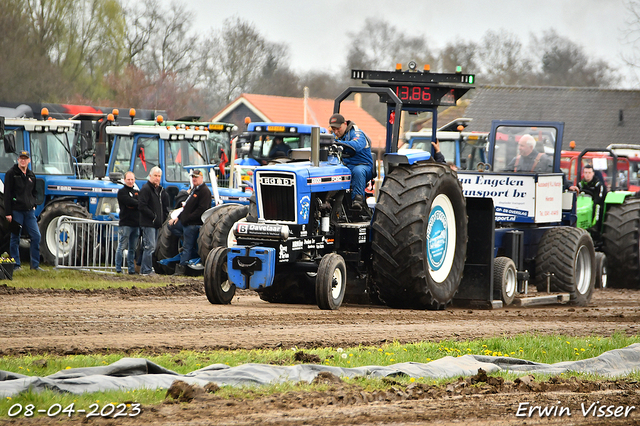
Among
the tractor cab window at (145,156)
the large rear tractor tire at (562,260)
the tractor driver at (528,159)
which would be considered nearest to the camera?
the large rear tractor tire at (562,260)

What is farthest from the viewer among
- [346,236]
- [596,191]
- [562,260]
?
[596,191]

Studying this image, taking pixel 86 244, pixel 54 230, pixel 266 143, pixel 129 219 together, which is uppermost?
pixel 266 143

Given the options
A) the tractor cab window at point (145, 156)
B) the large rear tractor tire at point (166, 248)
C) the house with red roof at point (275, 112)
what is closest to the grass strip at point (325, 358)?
the large rear tractor tire at point (166, 248)

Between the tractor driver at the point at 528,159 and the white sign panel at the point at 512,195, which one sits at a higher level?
the tractor driver at the point at 528,159

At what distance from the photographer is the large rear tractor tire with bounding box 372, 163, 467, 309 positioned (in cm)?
935

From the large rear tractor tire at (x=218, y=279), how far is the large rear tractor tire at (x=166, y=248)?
16.0 ft

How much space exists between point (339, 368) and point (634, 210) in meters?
11.1

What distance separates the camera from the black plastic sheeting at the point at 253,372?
4.99 m

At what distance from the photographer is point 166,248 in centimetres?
1458

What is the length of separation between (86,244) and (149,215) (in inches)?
67.4

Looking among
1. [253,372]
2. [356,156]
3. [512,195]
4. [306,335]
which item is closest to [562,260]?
[512,195]

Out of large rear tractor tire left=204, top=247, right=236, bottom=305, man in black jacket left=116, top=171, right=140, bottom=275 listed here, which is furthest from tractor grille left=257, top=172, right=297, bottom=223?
man in black jacket left=116, top=171, right=140, bottom=275

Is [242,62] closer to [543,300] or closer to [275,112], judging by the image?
[275,112]

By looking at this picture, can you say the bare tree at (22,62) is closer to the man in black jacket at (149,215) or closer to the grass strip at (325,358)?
the man in black jacket at (149,215)
